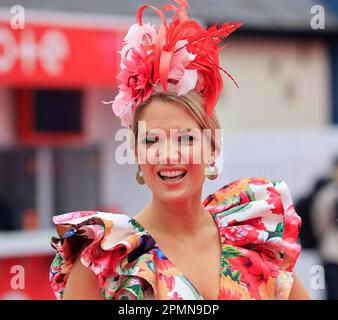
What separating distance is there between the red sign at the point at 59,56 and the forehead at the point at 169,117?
394 cm

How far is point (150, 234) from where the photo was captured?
1863 millimetres

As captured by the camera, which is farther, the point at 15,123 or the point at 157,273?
the point at 15,123

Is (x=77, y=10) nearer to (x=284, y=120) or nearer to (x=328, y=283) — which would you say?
(x=284, y=120)

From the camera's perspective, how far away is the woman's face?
181 centimetres

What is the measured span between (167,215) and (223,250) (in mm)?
168

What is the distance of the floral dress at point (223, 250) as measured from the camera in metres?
1.79

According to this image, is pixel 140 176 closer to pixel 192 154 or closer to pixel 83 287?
pixel 192 154

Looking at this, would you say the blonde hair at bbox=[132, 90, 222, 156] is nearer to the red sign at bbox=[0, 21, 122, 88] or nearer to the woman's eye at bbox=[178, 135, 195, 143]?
the woman's eye at bbox=[178, 135, 195, 143]

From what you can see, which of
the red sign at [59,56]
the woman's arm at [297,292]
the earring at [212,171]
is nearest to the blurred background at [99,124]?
the red sign at [59,56]

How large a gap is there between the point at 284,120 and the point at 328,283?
3744mm

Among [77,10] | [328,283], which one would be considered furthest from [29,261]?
[328,283]

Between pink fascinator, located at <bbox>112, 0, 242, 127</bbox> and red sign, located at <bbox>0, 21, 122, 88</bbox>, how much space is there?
3863 mm

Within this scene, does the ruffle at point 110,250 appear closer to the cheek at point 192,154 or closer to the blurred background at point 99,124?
the cheek at point 192,154

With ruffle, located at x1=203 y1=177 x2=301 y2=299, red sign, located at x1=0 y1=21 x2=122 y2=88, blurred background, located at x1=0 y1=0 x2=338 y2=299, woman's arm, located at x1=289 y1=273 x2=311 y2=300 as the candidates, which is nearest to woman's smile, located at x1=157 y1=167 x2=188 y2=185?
ruffle, located at x1=203 y1=177 x2=301 y2=299
